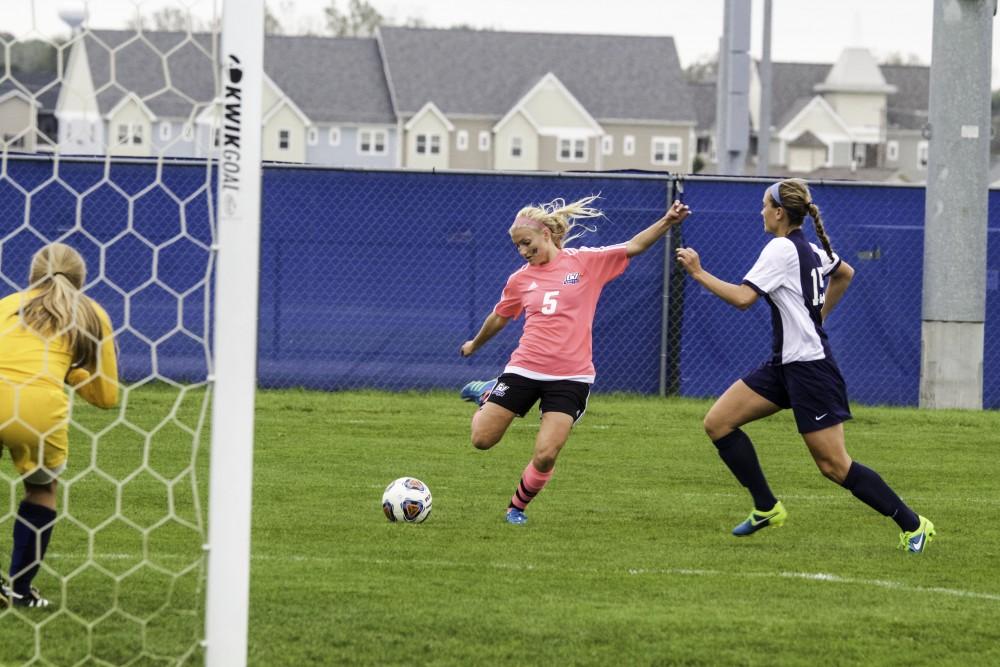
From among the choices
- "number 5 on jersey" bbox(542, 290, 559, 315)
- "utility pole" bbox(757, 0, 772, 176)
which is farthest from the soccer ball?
"utility pole" bbox(757, 0, 772, 176)

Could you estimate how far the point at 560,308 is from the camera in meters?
8.86

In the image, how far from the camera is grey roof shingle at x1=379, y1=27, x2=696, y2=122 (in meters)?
90.2

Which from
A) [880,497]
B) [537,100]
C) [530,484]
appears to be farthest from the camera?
[537,100]

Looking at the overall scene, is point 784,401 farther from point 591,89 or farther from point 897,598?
point 591,89

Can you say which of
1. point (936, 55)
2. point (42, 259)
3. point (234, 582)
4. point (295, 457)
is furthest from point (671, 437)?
point (234, 582)

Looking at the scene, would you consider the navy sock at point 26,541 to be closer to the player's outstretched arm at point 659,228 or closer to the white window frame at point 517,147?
the player's outstretched arm at point 659,228

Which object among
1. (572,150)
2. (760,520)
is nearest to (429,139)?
(572,150)

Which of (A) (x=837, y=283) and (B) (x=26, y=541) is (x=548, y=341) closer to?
(A) (x=837, y=283)

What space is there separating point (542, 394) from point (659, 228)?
1.15 meters

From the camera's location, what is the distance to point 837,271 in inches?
336

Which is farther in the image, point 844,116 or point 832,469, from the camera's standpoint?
point 844,116

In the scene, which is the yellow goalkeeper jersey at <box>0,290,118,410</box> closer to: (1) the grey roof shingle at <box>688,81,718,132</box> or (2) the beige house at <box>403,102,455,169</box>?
(2) the beige house at <box>403,102,455,169</box>

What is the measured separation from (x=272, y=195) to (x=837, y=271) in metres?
7.87

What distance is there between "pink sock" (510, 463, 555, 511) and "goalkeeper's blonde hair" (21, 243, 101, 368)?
3021 millimetres
